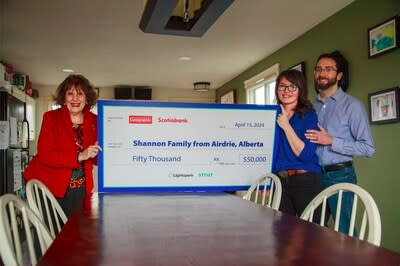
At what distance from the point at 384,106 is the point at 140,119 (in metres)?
2.00

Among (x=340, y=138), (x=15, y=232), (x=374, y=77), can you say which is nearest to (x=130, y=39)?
(x=374, y=77)

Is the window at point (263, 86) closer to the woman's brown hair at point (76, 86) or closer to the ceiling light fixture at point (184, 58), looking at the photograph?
the ceiling light fixture at point (184, 58)

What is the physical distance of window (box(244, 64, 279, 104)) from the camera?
17.1 feet

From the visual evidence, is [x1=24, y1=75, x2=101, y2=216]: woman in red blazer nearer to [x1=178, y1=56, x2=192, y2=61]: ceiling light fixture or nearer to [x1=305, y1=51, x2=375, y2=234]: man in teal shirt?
[x1=305, y1=51, x2=375, y2=234]: man in teal shirt

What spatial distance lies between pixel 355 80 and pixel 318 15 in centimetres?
76

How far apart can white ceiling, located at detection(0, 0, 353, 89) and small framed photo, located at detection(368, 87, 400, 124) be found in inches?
36.3

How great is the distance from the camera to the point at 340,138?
208 centimetres

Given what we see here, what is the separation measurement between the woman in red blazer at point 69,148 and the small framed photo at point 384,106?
2.14 m

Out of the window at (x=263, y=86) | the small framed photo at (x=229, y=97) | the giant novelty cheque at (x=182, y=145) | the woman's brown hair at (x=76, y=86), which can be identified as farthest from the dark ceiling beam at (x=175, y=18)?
the small framed photo at (x=229, y=97)

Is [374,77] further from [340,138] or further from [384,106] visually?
[340,138]

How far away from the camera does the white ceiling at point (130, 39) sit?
11.6ft

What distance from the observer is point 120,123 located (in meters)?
1.97

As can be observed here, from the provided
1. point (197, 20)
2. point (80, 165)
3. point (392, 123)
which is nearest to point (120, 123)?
point (80, 165)

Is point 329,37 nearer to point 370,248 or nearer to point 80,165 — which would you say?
point 80,165
